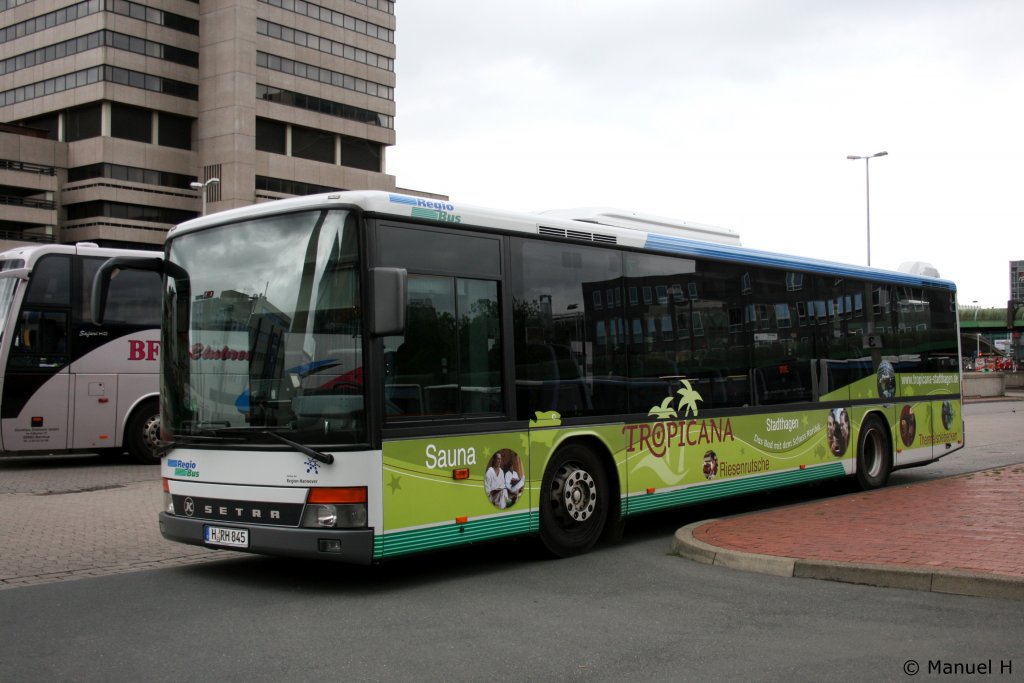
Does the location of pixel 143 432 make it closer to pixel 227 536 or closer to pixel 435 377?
pixel 227 536

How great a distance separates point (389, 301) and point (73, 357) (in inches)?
488

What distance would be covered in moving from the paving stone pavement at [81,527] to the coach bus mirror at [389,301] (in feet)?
11.6

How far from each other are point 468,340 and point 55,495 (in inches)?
342

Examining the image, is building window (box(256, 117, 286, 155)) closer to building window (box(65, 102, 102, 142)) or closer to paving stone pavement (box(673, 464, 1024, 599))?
building window (box(65, 102, 102, 142))

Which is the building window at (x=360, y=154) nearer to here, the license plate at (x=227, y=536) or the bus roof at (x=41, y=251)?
the bus roof at (x=41, y=251)

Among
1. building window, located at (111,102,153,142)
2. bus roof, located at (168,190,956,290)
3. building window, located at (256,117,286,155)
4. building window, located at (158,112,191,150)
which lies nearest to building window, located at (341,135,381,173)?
building window, located at (256,117,286,155)

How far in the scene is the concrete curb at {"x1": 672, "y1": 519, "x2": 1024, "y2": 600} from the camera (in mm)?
7488

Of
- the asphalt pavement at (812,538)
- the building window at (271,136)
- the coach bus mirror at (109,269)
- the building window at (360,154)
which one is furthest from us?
the building window at (360,154)

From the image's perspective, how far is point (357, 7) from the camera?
95.4 metres

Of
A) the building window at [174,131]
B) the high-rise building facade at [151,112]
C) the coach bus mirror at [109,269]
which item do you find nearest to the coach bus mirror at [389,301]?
the coach bus mirror at [109,269]

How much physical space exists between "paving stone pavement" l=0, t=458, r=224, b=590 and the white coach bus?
74 cm

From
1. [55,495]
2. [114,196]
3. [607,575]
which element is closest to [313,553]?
[607,575]

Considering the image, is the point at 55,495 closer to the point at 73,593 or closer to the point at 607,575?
the point at 73,593

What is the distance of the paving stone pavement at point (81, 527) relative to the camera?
30.8 feet
